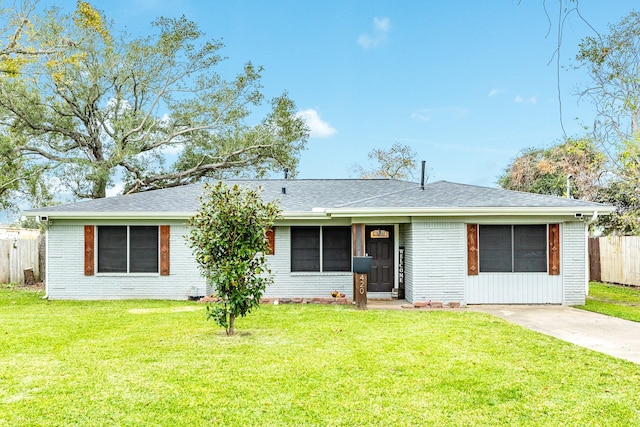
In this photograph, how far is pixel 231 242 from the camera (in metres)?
7.55

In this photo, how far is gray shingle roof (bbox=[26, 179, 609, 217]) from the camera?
11.3 metres

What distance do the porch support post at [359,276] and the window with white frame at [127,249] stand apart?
5090 millimetres

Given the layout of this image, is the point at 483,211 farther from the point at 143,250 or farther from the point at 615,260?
the point at 615,260

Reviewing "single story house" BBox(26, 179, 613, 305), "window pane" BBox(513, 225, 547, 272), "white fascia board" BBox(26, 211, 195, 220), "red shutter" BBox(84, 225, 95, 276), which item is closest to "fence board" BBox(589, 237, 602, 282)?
"single story house" BBox(26, 179, 613, 305)

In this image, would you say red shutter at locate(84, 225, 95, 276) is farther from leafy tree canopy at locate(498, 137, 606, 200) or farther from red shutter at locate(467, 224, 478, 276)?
leafy tree canopy at locate(498, 137, 606, 200)

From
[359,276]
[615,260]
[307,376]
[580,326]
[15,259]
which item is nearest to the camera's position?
[307,376]

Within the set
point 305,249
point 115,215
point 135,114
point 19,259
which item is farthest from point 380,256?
point 135,114

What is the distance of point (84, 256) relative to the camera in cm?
1270

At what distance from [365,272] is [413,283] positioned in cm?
140

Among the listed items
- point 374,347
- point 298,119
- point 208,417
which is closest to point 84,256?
point 374,347

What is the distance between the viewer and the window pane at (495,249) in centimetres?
1151

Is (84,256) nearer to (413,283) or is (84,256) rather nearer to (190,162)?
(413,283)

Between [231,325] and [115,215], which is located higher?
[115,215]

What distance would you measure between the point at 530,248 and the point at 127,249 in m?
9.76
